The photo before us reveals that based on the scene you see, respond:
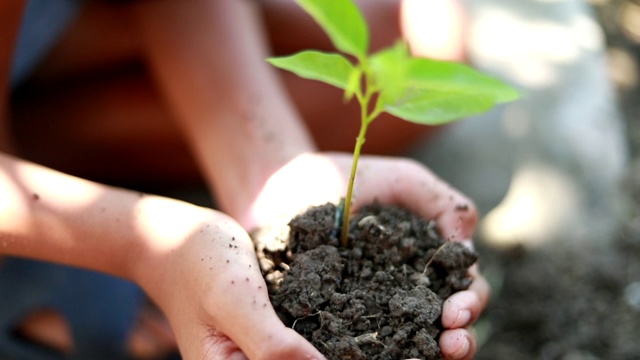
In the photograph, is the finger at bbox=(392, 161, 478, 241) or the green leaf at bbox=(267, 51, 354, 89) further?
the finger at bbox=(392, 161, 478, 241)

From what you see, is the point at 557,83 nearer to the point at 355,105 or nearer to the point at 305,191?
the point at 355,105

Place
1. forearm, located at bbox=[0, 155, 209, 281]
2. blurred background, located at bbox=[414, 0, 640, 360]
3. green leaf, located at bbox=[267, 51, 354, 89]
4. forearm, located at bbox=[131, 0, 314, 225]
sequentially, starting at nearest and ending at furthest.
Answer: green leaf, located at bbox=[267, 51, 354, 89], forearm, located at bbox=[0, 155, 209, 281], forearm, located at bbox=[131, 0, 314, 225], blurred background, located at bbox=[414, 0, 640, 360]

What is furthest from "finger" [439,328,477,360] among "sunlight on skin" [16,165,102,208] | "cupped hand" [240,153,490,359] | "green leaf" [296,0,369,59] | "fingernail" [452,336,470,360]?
"sunlight on skin" [16,165,102,208]

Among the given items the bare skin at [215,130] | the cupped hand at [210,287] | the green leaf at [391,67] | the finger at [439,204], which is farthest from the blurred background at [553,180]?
the green leaf at [391,67]

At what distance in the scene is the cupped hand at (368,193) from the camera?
41.3 inches

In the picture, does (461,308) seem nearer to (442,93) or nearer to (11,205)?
(442,93)

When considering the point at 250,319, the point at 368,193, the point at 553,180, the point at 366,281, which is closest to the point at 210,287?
the point at 250,319

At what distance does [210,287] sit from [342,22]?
0.34 metres

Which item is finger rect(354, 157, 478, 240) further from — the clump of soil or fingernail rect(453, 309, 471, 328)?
fingernail rect(453, 309, 471, 328)

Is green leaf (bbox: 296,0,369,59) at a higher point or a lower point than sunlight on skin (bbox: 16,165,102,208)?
higher

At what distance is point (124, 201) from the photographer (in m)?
1.03

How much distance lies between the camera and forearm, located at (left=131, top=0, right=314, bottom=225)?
3.99ft

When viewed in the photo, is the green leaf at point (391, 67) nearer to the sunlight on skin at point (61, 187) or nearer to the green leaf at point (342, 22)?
the green leaf at point (342, 22)

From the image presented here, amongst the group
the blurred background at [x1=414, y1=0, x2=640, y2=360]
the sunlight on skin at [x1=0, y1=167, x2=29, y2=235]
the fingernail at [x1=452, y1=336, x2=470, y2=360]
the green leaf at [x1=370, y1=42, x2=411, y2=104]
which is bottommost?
the blurred background at [x1=414, y1=0, x2=640, y2=360]
